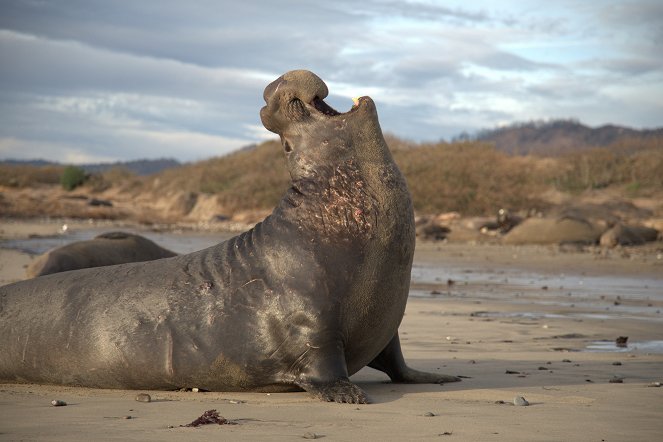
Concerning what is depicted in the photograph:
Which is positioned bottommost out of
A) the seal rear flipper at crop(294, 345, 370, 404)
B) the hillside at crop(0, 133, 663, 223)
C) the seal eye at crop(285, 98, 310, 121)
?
the seal rear flipper at crop(294, 345, 370, 404)

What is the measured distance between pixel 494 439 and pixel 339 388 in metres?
1.35

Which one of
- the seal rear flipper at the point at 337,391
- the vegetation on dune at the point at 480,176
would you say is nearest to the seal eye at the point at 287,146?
the seal rear flipper at the point at 337,391

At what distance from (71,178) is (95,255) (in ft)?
139

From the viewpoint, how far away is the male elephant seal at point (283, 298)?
599 centimetres

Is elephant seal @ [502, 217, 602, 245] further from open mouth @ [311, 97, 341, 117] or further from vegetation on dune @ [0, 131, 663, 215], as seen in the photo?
open mouth @ [311, 97, 341, 117]

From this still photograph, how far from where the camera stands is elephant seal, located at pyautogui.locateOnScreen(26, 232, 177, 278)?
13.4 meters

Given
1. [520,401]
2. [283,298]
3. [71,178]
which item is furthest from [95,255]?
[71,178]

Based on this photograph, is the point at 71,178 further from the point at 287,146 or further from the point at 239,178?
the point at 287,146

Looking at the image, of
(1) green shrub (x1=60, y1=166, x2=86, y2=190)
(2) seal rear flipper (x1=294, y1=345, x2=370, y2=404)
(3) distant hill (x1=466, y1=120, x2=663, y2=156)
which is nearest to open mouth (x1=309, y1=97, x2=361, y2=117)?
(2) seal rear flipper (x1=294, y1=345, x2=370, y2=404)

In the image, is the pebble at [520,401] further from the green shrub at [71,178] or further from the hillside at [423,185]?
the green shrub at [71,178]

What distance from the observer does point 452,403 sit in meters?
5.72

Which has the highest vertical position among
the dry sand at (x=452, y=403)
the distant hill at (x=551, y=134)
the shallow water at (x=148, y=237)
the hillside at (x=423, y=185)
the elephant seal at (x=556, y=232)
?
the distant hill at (x=551, y=134)

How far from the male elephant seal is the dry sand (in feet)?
0.54

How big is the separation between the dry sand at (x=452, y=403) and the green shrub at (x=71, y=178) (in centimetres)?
4611
